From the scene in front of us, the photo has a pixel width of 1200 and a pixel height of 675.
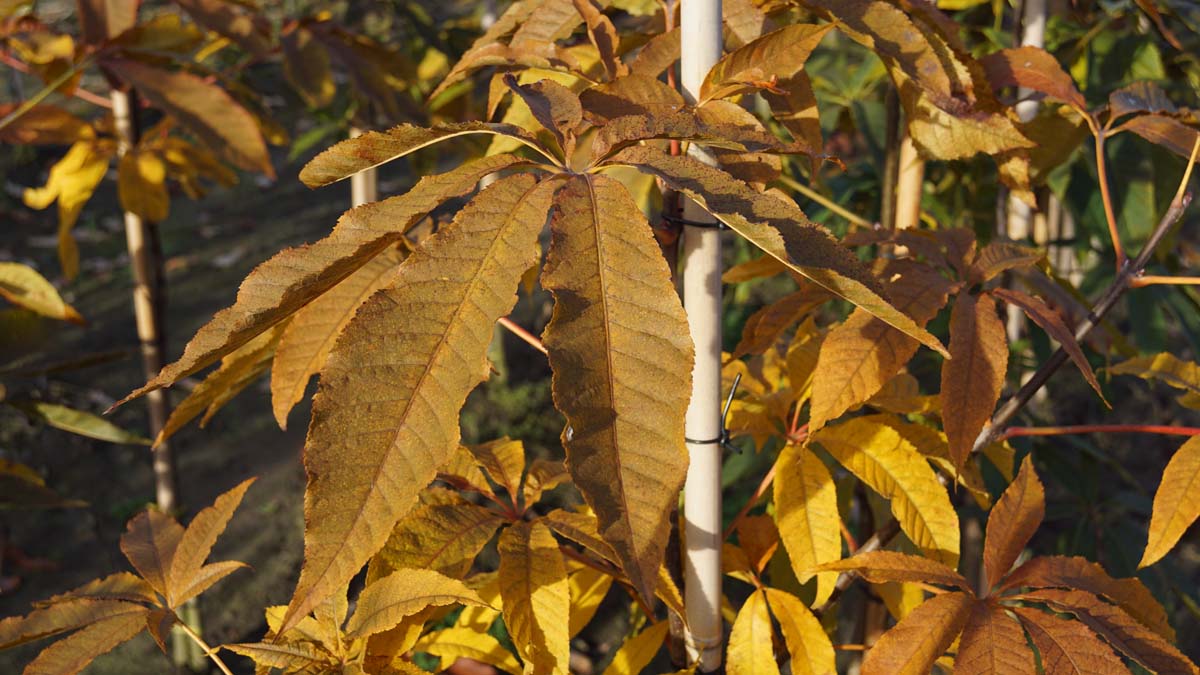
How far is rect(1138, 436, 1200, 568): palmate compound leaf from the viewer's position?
607 millimetres

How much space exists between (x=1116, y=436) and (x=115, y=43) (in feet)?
9.13

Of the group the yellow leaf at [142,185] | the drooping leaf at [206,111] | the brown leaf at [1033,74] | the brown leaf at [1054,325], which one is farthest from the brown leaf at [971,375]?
the yellow leaf at [142,185]

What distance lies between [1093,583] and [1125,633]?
0.23ft

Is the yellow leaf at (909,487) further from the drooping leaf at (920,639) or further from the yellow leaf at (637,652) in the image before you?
the yellow leaf at (637,652)

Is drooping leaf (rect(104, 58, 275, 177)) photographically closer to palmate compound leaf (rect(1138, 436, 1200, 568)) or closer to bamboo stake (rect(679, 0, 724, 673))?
bamboo stake (rect(679, 0, 724, 673))

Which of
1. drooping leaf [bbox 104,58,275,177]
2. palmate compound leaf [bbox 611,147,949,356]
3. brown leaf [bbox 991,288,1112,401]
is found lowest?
brown leaf [bbox 991,288,1112,401]

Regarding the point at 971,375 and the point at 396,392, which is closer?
the point at 396,392

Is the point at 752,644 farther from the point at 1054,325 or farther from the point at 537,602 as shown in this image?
the point at 1054,325

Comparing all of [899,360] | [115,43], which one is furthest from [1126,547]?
[115,43]

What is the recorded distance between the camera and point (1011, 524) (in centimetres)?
64

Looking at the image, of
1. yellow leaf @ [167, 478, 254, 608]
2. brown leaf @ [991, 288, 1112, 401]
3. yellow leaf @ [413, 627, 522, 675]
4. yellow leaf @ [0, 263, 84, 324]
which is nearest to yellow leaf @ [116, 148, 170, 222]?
yellow leaf @ [0, 263, 84, 324]

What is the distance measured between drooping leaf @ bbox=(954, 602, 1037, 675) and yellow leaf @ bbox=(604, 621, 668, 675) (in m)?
0.22

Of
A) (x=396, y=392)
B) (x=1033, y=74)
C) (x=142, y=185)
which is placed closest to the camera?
(x=396, y=392)

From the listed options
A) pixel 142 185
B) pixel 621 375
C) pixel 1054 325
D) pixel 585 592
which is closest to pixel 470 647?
pixel 585 592
